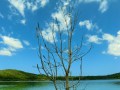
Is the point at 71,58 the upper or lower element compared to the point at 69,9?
lower

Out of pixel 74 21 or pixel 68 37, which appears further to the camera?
pixel 74 21

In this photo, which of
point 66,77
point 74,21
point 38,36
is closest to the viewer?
point 66,77

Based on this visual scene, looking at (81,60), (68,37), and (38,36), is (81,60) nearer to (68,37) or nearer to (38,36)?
(68,37)

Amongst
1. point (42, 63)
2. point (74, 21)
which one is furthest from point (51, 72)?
point (74, 21)

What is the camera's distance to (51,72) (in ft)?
17.3

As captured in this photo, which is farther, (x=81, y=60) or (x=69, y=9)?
(x=69, y=9)

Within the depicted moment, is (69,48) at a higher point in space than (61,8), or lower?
lower

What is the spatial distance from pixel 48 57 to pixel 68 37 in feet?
1.80

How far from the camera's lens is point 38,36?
5.32 m

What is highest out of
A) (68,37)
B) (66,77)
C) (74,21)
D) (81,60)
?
(74,21)

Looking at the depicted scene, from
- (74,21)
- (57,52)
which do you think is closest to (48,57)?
(57,52)

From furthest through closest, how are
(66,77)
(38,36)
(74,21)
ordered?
1. (74,21)
2. (38,36)
3. (66,77)

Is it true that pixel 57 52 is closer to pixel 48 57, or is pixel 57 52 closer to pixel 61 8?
pixel 48 57

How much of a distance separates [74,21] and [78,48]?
615 mm
